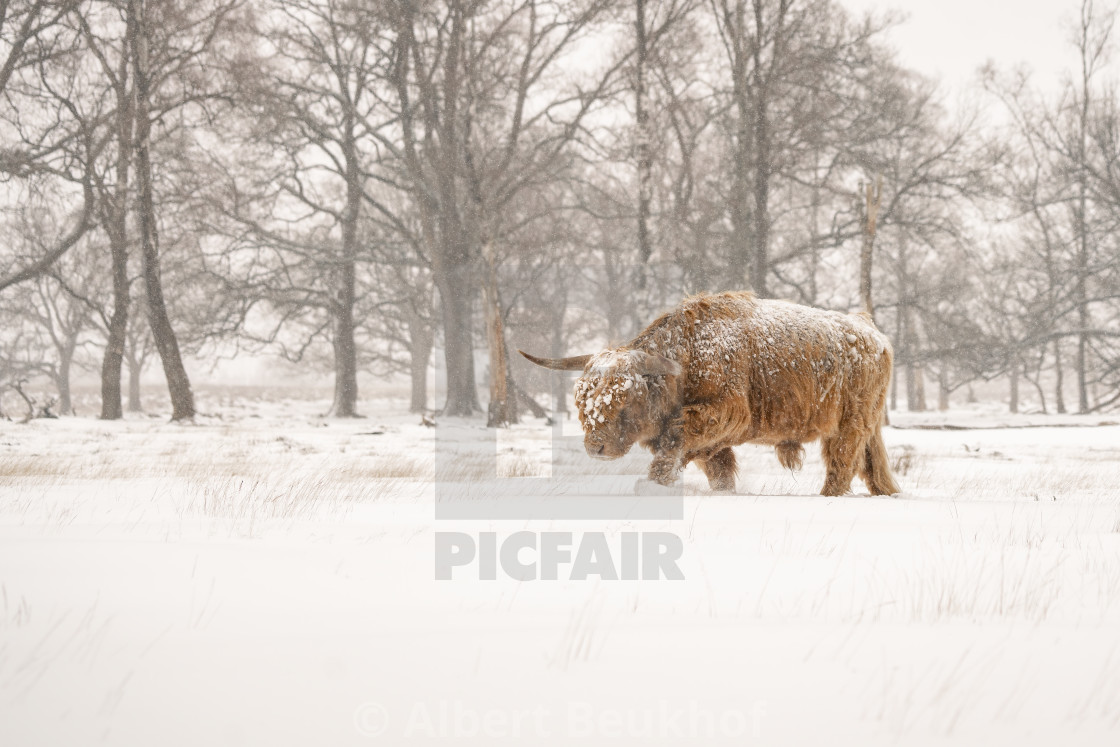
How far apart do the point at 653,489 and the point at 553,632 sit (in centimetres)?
336


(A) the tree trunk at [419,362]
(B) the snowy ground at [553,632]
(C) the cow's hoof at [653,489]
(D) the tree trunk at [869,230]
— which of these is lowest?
(B) the snowy ground at [553,632]

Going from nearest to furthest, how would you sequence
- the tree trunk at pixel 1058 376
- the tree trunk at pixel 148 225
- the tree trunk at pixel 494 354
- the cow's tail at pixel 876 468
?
the cow's tail at pixel 876 468 → the tree trunk at pixel 148 225 → the tree trunk at pixel 494 354 → the tree trunk at pixel 1058 376

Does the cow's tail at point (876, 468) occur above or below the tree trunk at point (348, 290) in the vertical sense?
below

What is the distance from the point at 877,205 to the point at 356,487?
14.8 meters

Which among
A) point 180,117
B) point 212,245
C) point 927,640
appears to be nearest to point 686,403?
point 927,640

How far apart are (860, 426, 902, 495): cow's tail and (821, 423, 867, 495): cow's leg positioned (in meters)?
0.33

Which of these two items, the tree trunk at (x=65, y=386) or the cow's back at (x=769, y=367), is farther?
the tree trunk at (x=65, y=386)

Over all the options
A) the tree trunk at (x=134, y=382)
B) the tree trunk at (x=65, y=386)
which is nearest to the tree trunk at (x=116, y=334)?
the tree trunk at (x=65, y=386)

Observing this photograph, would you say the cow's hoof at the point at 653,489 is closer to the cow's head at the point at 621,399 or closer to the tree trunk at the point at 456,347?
the cow's head at the point at 621,399

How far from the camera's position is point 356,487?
19.0ft

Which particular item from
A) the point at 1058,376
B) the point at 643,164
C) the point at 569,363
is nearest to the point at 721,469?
the point at 569,363

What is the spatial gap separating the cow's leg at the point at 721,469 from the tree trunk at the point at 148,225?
40.7 feet

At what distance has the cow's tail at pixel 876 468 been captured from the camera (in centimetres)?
657

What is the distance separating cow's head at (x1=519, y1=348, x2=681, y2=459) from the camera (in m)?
5.61
